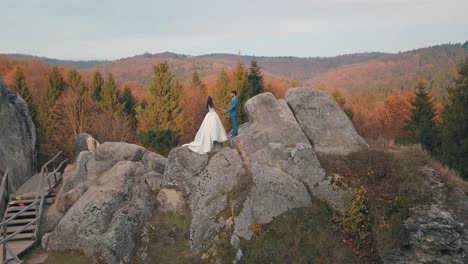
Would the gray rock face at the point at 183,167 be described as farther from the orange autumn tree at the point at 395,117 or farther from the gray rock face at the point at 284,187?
the orange autumn tree at the point at 395,117

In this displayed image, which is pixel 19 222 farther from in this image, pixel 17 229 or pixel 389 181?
pixel 389 181

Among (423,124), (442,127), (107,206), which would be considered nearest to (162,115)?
(423,124)

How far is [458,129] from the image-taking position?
39.8 m

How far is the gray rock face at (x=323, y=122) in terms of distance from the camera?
21.5 m

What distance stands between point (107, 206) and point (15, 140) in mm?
11998

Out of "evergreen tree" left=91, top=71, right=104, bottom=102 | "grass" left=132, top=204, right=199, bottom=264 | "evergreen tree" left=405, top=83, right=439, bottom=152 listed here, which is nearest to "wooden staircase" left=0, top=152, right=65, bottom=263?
"grass" left=132, top=204, right=199, bottom=264

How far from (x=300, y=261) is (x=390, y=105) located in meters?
64.4

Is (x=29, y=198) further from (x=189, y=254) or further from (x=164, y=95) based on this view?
(x=164, y=95)

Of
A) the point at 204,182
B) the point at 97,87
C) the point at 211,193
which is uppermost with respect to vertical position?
the point at 97,87

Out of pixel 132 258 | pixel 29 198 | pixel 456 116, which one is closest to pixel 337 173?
pixel 132 258

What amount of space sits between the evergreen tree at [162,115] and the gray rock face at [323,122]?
101 ft

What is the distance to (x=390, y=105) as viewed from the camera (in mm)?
75312

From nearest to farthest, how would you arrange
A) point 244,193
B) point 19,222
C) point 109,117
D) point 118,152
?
point 244,193, point 19,222, point 118,152, point 109,117

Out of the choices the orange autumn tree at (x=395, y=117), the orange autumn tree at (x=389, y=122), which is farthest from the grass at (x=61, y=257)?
the orange autumn tree at (x=395, y=117)
